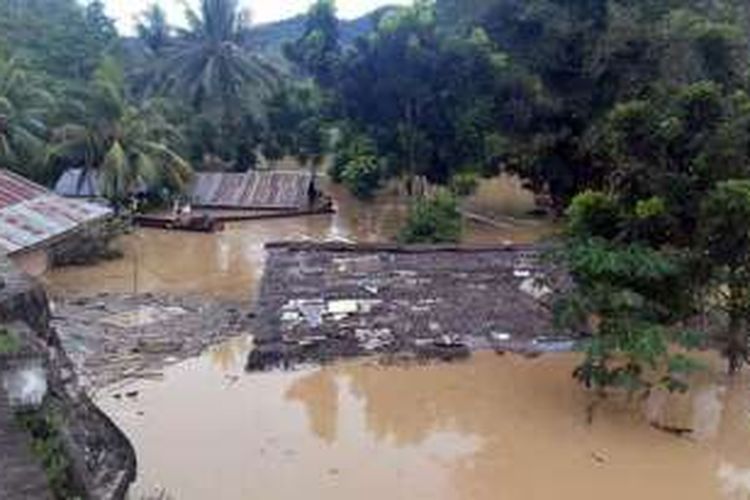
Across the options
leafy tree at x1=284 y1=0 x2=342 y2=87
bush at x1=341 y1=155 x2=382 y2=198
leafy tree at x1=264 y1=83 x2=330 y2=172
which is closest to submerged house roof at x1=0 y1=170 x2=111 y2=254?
bush at x1=341 y1=155 x2=382 y2=198

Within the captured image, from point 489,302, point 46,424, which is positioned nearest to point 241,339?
point 489,302

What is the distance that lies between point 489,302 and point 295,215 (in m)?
10.2

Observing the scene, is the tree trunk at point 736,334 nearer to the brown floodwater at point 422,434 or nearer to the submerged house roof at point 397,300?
the brown floodwater at point 422,434

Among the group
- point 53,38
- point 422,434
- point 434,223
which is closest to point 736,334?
point 422,434

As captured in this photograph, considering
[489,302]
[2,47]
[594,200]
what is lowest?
[489,302]

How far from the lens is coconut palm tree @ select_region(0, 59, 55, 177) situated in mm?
21312

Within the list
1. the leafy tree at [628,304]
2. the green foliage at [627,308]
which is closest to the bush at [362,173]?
the leafy tree at [628,304]

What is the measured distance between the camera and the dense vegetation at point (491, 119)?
12102 mm

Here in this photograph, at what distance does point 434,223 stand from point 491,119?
332cm

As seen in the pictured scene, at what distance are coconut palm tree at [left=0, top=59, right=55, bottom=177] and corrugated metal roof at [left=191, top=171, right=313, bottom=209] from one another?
3.84m

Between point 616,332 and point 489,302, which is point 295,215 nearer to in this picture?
point 489,302

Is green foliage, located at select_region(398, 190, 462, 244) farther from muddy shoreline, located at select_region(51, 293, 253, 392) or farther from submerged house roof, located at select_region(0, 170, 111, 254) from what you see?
submerged house roof, located at select_region(0, 170, 111, 254)

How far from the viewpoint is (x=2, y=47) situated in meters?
25.3

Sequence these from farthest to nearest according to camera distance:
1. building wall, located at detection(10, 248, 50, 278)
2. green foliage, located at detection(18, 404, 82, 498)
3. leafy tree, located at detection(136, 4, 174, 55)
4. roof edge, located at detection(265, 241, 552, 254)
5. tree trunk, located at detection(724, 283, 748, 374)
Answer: leafy tree, located at detection(136, 4, 174, 55) < roof edge, located at detection(265, 241, 552, 254) < building wall, located at detection(10, 248, 50, 278) < tree trunk, located at detection(724, 283, 748, 374) < green foliage, located at detection(18, 404, 82, 498)
